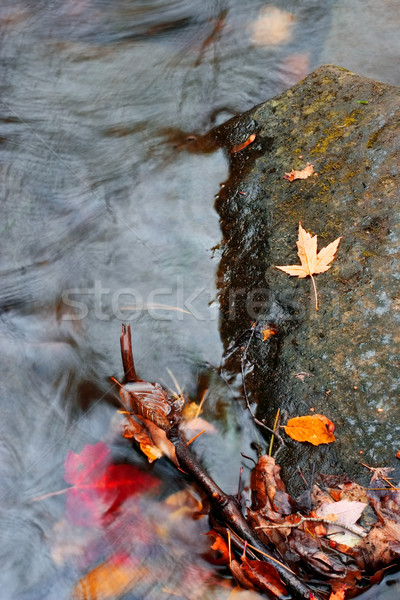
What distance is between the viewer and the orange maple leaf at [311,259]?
9.82 feet

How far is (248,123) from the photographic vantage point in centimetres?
402

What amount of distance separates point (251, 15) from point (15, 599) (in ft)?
18.3

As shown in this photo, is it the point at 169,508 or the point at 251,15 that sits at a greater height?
the point at 251,15

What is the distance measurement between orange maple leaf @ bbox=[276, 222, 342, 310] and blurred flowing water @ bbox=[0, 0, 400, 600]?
63cm

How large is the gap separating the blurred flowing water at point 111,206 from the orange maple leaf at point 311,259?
631mm

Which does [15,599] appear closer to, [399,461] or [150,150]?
[399,461]

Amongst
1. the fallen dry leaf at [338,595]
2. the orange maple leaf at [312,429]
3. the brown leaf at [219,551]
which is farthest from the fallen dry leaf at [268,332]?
the fallen dry leaf at [338,595]

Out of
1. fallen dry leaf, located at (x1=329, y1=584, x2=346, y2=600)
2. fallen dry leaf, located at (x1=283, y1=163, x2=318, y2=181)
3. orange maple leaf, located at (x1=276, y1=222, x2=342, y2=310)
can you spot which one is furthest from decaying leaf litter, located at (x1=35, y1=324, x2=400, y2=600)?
fallen dry leaf, located at (x1=283, y1=163, x2=318, y2=181)

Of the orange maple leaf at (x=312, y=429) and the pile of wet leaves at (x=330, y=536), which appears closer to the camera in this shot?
the pile of wet leaves at (x=330, y=536)

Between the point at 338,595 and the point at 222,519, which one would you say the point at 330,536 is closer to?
the point at 338,595

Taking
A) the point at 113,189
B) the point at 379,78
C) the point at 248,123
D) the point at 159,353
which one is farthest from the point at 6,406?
the point at 379,78

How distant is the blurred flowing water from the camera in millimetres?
2916

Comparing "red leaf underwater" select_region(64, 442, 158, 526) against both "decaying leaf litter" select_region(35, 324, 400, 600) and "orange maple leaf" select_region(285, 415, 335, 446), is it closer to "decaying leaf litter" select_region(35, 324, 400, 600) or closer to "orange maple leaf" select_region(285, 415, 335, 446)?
"decaying leaf litter" select_region(35, 324, 400, 600)

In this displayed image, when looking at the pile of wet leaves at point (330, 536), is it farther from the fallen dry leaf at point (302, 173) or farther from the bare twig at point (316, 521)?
the fallen dry leaf at point (302, 173)
